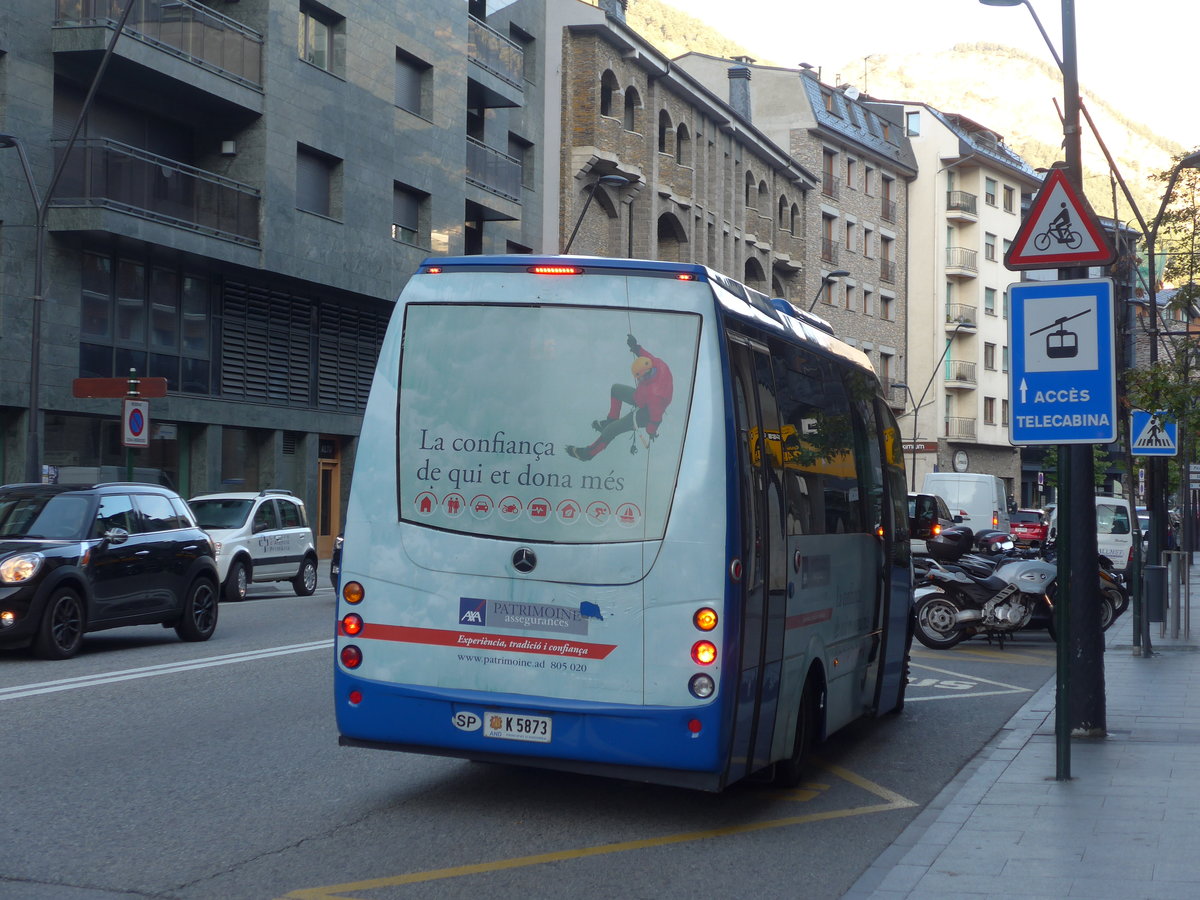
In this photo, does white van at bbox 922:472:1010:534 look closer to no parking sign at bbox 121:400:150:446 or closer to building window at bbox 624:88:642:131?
building window at bbox 624:88:642:131

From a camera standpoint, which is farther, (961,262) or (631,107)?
(961,262)

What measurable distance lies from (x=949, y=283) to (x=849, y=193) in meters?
10.3

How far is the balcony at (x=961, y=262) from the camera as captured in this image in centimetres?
8100

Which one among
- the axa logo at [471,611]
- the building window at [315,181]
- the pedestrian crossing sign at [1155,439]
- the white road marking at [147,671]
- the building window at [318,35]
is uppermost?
the building window at [318,35]

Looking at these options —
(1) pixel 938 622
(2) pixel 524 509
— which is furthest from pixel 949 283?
(2) pixel 524 509

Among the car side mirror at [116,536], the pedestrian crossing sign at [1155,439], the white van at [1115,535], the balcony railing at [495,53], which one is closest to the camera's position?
the car side mirror at [116,536]

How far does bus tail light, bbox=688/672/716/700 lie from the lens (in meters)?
7.03

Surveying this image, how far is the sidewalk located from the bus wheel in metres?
0.76

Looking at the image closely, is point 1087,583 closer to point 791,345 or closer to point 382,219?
point 791,345

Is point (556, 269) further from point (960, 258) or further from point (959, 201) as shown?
point (960, 258)

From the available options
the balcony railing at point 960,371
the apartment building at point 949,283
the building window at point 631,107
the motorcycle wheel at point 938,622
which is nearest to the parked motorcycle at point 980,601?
the motorcycle wheel at point 938,622

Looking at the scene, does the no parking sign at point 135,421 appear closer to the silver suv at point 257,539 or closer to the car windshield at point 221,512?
the silver suv at point 257,539

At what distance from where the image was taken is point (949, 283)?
8194 centimetres

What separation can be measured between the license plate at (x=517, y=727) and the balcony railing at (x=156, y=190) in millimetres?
22460
